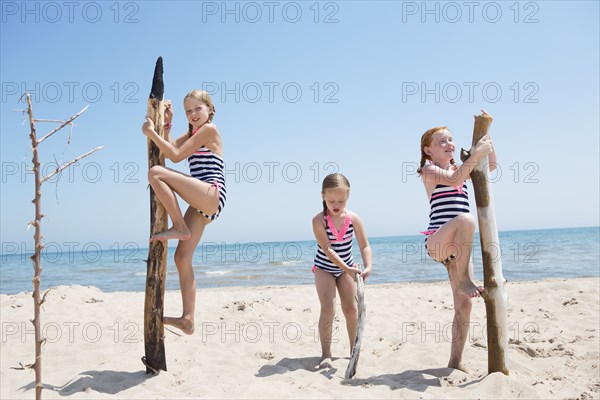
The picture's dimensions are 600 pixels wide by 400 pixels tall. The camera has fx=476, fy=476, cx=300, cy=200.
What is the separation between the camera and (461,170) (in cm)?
402

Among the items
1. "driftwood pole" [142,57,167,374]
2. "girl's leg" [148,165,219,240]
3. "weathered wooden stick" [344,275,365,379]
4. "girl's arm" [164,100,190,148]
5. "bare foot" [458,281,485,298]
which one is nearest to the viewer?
"bare foot" [458,281,485,298]

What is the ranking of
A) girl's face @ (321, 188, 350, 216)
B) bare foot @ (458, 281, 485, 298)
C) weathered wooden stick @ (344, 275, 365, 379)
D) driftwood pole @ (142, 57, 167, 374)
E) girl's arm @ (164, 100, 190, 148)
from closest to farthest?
1. bare foot @ (458, 281, 485, 298)
2. driftwood pole @ (142, 57, 167, 374)
3. weathered wooden stick @ (344, 275, 365, 379)
4. girl's arm @ (164, 100, 190, 148)
5. girl's face @ (321, 188, 350, 216)

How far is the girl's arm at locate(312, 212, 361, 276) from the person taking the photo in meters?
4.74

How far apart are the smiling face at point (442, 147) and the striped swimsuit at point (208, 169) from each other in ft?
6.51

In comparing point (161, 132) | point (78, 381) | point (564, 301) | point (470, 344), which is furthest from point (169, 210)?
point (564, 301)

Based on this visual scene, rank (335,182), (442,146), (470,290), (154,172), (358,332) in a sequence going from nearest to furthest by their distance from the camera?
(470,290) → (154,172) → (442,146) → (358,332) → (335,182)

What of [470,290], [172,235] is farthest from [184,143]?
[470,290]

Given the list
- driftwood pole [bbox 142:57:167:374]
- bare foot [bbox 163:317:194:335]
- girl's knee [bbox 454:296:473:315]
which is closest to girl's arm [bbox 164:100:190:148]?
driftwood pole [bbox 142:57:167:374]

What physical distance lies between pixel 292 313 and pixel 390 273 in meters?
9.01

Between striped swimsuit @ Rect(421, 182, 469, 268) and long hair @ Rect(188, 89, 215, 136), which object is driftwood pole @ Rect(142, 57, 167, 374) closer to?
long hair @ Rect(188, 89, 215, 136)

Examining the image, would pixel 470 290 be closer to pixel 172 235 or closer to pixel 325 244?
Answer: pixel 325 244

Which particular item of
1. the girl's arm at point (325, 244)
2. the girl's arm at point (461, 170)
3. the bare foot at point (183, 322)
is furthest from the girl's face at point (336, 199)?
the bare foot at point (183, 322)

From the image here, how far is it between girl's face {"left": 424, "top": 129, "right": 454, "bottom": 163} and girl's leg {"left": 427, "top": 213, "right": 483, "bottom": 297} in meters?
0.63

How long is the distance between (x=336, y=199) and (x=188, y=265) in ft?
5.21
